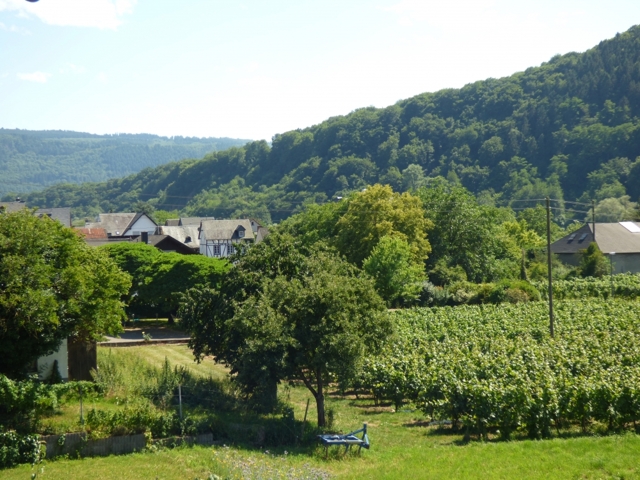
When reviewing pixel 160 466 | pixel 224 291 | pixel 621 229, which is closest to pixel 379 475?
pixel 160 466

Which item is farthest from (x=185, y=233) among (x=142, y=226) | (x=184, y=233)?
(x=142, y=226)

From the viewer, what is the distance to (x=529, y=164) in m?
156

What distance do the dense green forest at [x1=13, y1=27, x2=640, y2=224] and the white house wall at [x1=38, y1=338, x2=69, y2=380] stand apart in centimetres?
12295

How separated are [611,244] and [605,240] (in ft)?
2.35

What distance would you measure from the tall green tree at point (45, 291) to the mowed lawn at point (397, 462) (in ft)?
14.3

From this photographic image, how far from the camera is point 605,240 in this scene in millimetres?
71750

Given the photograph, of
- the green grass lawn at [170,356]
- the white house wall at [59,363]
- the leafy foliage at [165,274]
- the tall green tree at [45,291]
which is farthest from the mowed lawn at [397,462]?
the leafy foliage at [165,274]

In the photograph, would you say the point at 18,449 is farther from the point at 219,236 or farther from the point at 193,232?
the point at 193,232

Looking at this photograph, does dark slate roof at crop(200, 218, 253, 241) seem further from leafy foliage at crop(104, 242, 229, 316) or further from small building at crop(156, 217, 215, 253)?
leafy foliage at crop(104, 242, 229, 316)

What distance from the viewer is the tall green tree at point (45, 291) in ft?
65.9

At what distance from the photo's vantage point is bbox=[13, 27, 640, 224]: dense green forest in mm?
146625

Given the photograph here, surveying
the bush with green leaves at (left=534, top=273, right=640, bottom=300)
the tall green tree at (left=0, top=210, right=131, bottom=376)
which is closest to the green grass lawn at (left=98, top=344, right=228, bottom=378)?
the tall green tree at (left=0, top=210, right=131, bottom=376)

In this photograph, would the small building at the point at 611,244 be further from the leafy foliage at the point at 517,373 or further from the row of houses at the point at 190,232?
the row of houses at the point at 190,232

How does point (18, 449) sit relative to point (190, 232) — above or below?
below
